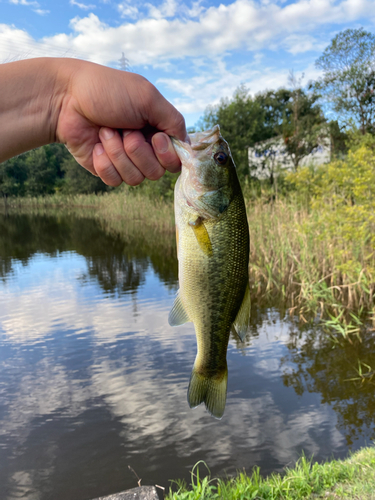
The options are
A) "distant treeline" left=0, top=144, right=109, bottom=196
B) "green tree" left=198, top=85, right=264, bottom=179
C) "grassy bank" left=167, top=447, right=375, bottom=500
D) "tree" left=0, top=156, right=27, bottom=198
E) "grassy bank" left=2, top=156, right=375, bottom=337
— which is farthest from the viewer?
"tree" left=0, top=156, right=27, bottom=198

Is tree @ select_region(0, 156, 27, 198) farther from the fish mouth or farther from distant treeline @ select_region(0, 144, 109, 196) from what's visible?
the fish mouth

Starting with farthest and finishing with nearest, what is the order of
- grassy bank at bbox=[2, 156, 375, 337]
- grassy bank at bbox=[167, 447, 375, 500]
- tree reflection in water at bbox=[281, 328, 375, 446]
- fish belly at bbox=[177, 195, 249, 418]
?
grassy bank at bbox=[2, 156, 375, 337], tree reflection in water at bbox=[281, 328, 375, 446], grassy bank at bbox=[167, 447, 375, 500], fish belly at bbox=[177, 195, 249, 418]

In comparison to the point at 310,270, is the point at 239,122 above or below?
above

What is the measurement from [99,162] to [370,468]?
10.7 feet

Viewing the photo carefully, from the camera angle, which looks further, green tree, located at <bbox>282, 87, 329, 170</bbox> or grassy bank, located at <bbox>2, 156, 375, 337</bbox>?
green tree, located at <bbox>282, 87, 329, 170</bbox>

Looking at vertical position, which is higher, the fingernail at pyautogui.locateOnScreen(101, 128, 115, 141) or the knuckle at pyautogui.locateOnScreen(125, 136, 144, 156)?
the fingernail at pyautogui.locateOnScreen(101, 128, 115, 141)

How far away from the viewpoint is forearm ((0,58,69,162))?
1.70 metres

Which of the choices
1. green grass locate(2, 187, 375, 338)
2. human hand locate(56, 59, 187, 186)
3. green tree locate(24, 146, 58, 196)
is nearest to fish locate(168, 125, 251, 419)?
human hand locate(56, 59, 187, 186)

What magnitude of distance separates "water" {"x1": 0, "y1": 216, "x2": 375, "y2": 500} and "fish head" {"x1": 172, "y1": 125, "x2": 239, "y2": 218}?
3.38m

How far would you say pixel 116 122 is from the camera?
1773 mm

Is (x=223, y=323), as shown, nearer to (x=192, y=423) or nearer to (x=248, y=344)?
(x=192, y=423)

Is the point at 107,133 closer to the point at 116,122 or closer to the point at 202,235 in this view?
the point at 116,122

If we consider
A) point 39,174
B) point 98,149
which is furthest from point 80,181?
point 98,149

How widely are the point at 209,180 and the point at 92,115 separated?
2.08 ft
